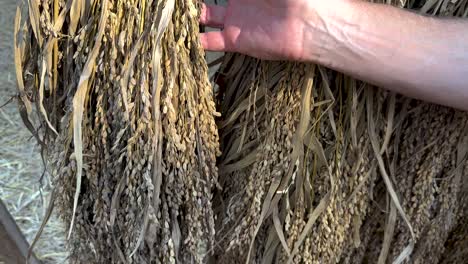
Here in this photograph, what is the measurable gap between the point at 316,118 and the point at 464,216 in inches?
11.1

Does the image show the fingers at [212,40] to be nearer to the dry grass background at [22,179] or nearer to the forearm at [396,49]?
the forearm at [396,49]

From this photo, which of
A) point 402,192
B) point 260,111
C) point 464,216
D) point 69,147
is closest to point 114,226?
point 69,147

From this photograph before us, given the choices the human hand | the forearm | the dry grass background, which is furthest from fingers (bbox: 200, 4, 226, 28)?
the dry grass background

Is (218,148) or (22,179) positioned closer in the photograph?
(218,148)

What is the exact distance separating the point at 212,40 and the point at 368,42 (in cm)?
18

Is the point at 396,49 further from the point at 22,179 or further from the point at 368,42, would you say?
the point at 22,179

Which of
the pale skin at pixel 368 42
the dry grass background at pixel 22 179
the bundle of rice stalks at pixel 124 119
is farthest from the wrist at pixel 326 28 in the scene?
the dry grass background at pixel 22 179

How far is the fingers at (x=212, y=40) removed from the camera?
67cm

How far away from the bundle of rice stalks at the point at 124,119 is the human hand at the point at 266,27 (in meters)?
0.05

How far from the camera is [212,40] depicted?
0.67 meters

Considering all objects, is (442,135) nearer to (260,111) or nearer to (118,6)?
(260,111)

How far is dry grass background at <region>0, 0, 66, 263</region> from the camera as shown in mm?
1503

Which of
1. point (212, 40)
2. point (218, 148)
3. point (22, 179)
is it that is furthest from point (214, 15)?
point (22, 179)

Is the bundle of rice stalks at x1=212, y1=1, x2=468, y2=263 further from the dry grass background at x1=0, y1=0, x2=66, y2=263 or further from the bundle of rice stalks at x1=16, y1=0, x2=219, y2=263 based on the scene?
the dry grass background at x1=0, y1=0, x2=66, y2=263
